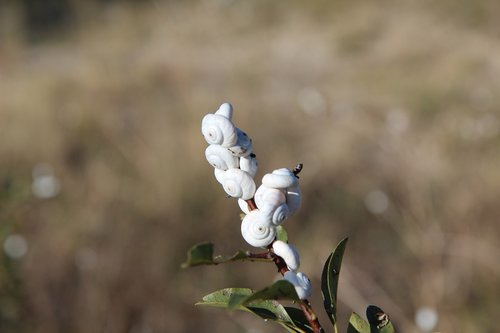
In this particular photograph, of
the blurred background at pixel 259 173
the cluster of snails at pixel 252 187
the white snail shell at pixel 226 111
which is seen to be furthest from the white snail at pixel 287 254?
the blurred background at pixel 259 173

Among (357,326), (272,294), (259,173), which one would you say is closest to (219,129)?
(272,294)

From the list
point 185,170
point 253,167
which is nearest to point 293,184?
point 253,167

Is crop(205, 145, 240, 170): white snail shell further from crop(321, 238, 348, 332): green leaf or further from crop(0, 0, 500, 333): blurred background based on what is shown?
crop(0, 0, 500, 333): blurred background

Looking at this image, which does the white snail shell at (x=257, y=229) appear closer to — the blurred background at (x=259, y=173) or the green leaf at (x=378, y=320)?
the green leaf at (x=378, y=320)

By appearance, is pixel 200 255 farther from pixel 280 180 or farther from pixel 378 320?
pixel 378 320

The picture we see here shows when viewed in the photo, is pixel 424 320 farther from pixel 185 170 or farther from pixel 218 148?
pixel 185 170

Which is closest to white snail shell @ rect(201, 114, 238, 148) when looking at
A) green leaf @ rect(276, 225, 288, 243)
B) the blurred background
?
green leaf @ rect(276, 225, 288, 243)
